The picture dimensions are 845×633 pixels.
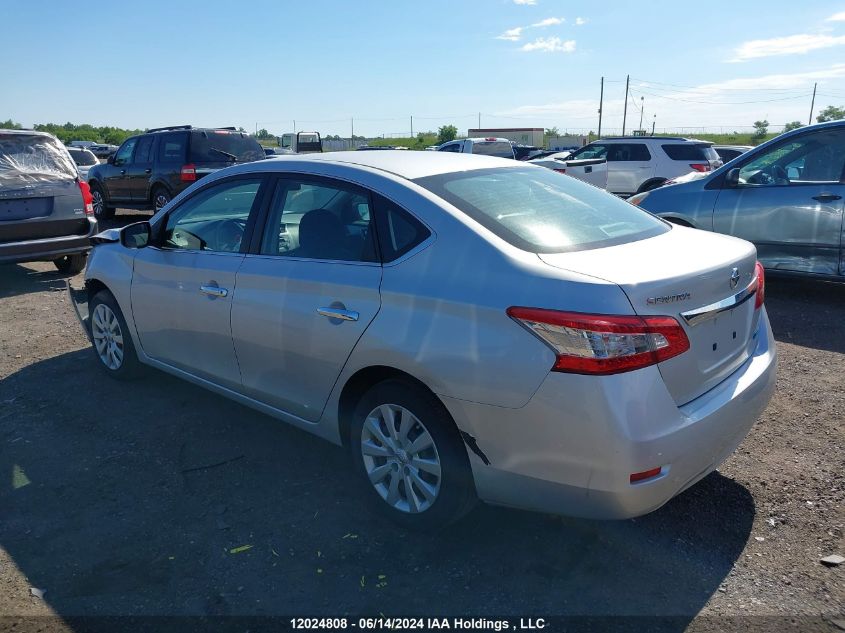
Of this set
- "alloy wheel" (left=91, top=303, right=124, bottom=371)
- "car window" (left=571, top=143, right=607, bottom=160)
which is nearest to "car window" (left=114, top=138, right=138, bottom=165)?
"car window" (left=571, top=143, right=607, bottom=160)

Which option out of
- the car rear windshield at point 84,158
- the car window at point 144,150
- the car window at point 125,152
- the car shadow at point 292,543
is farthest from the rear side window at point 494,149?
the car shadow at point 292,543

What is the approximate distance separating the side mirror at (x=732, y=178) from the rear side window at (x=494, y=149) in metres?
11.2

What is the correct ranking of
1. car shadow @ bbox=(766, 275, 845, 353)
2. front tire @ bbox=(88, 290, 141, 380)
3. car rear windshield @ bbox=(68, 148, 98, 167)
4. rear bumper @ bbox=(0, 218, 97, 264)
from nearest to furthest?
front tire @ bbox=(88, 290, 141, 380), car shadow @ bbox=(766, 275, 845, 353), rear bumper @ bbox=(0, 218, 97, 264), car rear windshield @ bbox=(68, 148, 98, 167)

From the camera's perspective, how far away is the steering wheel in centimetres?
405

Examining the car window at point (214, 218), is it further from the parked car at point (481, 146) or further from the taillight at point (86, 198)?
the parked car at point (481, 146)

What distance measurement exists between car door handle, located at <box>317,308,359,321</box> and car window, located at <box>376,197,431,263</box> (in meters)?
0.29

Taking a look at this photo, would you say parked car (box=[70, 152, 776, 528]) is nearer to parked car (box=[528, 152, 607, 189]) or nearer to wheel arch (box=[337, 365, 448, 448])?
wheel arch (box=[337, 365, 448, 448])

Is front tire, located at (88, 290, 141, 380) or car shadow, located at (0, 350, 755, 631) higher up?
front tire, located at (88, 290, 141, 380)

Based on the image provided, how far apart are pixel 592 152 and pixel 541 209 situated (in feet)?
46.6

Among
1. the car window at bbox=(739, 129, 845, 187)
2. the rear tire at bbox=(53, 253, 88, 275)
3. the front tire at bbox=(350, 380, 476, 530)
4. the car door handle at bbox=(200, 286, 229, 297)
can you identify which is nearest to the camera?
the front tire at bbox=(350, 380, 476, 530)

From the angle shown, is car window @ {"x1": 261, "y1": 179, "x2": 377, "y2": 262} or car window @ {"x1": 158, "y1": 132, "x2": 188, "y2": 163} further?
car window @ {"x1": 158, "y1": 132, "x2": 188, "y2": 163}

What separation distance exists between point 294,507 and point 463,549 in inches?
36.2

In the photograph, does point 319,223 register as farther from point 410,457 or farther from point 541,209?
point 410,457

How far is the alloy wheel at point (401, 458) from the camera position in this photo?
3.11m
